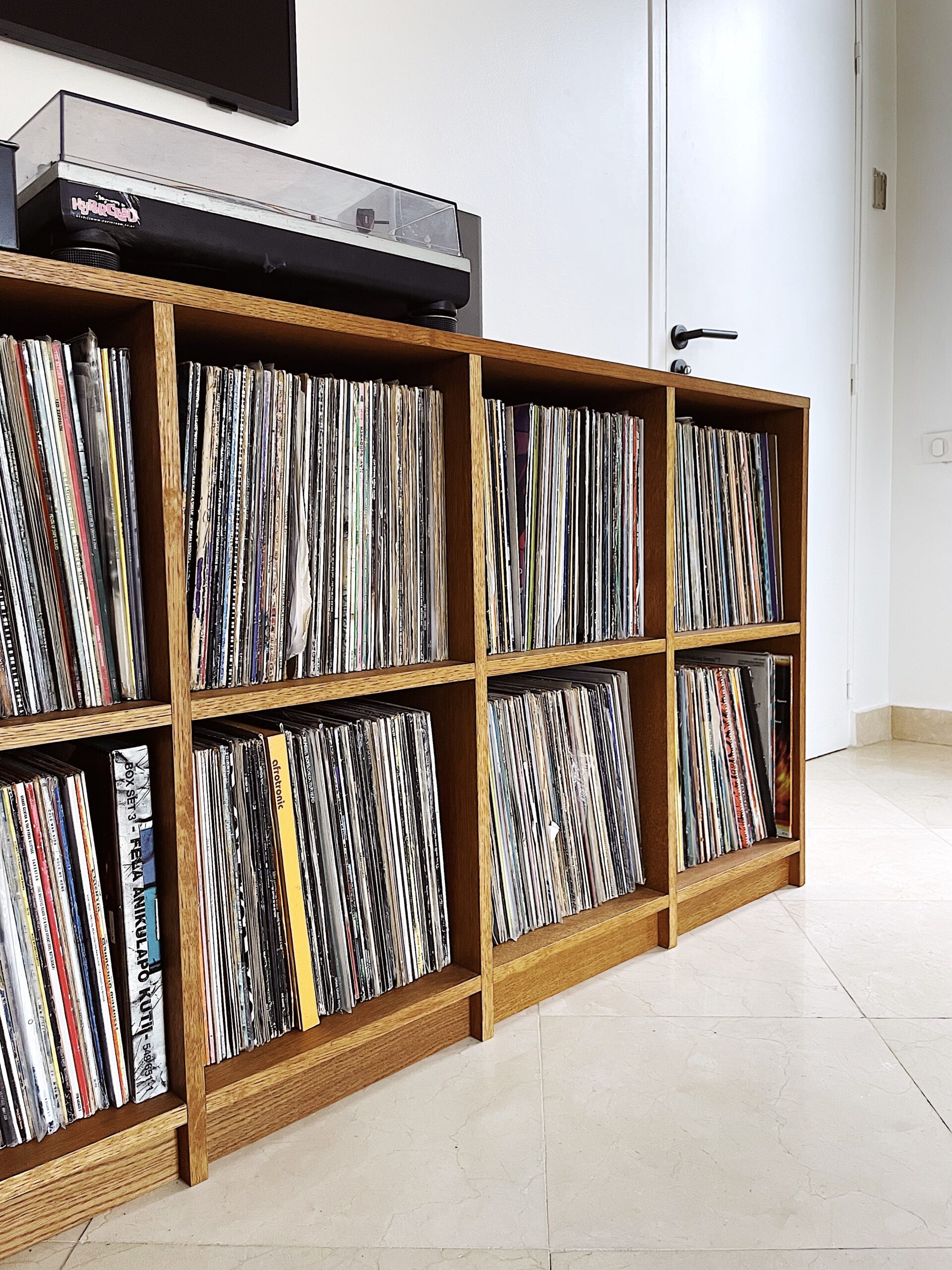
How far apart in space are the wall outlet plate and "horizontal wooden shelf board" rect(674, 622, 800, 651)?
1696 millimetres

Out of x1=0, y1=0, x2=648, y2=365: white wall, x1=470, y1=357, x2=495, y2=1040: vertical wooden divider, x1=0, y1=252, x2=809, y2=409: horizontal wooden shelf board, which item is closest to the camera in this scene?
x1=0, y1=252, x2=809, y2=409: horizontal wooden shelf board

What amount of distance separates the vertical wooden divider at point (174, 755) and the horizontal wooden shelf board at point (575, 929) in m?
0.43

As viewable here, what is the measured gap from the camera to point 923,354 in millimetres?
3082

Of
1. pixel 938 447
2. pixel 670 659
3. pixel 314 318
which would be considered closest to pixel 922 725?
pixel 938 447

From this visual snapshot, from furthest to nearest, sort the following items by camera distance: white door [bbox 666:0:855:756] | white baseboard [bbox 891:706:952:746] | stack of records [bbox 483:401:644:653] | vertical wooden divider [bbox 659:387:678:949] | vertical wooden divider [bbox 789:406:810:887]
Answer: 1. white baseboard [bbox 891:706:952:746]
2. white door [bbox 666:0:855:756]
3. vertical wooden divider [bbox 789:406:810:887]
4. vertical wooden divider [bbox 659:387:678:949]
5. stack of records [bbox 483:401:644:653]

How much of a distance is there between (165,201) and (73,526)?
38cm

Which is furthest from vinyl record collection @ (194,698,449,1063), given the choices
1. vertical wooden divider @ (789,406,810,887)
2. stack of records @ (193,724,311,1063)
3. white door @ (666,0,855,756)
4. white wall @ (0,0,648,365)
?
white door @ (666,0,855,756)

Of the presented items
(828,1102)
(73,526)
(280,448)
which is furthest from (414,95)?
(828,1102)

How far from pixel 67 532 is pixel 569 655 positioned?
0.71 metres

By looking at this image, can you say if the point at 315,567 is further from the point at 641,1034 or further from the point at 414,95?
the point at 414,95

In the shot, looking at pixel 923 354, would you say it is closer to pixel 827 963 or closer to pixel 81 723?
pixel 827 963

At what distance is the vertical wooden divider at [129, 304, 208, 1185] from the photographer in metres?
0.91

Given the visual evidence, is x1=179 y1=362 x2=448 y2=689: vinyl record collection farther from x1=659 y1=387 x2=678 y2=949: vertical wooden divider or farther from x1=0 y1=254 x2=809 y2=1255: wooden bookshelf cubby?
x1=659 y1=387 x2=678 y2=949: vertical wooden divider

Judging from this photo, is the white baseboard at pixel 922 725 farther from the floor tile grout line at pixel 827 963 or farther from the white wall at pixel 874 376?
the floor tile grout line at pixel 827 963
